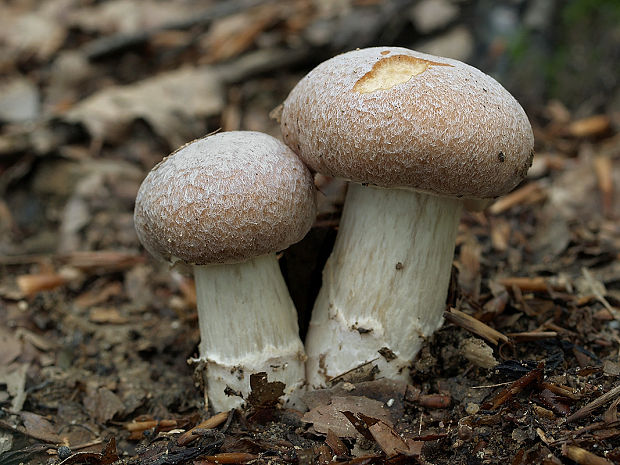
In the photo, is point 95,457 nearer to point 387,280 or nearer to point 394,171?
point 387,280

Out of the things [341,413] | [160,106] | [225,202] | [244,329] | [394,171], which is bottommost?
[341,413]

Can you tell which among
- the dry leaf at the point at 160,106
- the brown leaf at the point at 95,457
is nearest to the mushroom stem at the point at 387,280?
the brown leaf at the point at 95,457

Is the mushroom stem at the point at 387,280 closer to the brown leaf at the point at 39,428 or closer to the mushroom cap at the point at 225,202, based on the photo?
the mushroom cap at the point at 225,202

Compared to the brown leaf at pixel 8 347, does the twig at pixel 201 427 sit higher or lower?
lower

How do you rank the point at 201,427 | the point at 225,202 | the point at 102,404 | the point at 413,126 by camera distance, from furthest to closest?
the point at 102,404, the point at 201,427, the point at 225,202, the point at 413,126

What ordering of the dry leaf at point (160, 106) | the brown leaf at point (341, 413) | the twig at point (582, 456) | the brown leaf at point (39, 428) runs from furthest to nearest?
the dry leaf at point (160, 106), the brown leaf at point (39, 428), the brown leaf at point (341, 413), the twig at point (582, 456)

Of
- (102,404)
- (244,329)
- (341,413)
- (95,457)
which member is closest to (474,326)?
(341,413)

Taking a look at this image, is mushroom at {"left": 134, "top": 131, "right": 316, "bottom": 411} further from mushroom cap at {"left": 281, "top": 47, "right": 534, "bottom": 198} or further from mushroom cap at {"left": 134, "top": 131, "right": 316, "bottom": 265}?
mushroom cap at {"left": 281, "top": 47, "right": 534, "bottom": 198}
